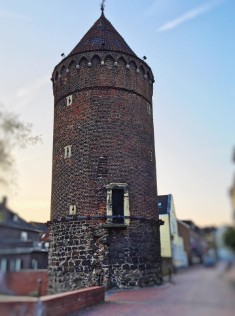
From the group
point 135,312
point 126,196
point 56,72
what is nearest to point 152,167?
point 126,196

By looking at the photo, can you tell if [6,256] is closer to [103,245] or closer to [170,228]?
[103,245]

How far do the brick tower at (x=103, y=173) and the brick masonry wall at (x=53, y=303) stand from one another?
4237mm

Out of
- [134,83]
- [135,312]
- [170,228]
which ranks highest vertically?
[134,83]

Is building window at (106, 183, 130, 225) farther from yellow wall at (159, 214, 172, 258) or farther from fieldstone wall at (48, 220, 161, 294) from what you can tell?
yellow wall at (159, 214, 172, 258)

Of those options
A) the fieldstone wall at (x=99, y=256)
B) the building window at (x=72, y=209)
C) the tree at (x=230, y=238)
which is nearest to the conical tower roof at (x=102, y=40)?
the building window at (x=72, y=209)

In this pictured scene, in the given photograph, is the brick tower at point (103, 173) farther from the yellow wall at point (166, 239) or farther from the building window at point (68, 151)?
the yellow wall at point (166, 239)

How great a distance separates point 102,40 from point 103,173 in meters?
8.73

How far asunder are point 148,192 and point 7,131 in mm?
10248

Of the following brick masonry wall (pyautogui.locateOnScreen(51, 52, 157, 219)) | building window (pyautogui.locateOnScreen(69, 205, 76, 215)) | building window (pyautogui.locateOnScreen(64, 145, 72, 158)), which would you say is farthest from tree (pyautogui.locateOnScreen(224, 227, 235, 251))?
building window (pyautogui.locateOnScreen(64, 145, 72, 158))

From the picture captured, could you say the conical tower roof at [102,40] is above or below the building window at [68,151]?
above

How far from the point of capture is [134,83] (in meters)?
19.3

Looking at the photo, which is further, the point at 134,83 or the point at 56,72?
the point at 56,72

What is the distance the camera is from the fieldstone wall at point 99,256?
15.5 meters

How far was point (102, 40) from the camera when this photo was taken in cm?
2009
